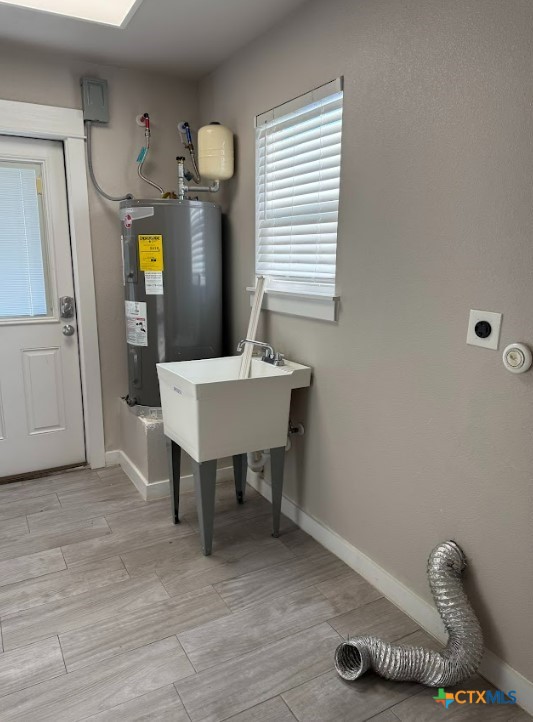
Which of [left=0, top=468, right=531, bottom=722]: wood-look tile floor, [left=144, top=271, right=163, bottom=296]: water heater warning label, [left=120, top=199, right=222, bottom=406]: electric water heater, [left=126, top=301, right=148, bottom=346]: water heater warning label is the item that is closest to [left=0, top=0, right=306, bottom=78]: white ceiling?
[left=120, top=199, right=222, bottom=406]: electric water heater

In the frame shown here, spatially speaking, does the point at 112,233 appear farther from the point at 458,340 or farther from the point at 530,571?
the point at 530,571

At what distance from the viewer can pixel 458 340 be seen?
1.53 meters

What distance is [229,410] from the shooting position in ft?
6.78

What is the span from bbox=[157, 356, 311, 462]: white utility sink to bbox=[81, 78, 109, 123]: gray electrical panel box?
58.7 inches

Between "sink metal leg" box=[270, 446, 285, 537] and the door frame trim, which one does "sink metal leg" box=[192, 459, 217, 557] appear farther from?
the door frame trim

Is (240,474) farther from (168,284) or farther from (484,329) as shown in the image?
(484,329)

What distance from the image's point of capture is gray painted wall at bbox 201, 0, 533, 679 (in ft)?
4.48

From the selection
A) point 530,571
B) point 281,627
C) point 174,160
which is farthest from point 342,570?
point 174,160

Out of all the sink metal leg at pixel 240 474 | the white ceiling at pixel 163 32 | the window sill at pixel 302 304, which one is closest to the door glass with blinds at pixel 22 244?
the white ceiling at pixel 163 32

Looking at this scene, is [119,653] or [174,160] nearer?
[119,653]

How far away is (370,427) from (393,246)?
27.3 inches

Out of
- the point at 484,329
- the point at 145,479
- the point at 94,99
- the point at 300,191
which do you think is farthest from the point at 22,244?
the point at 484,329

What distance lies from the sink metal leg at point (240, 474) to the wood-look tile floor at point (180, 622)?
0.24 feet

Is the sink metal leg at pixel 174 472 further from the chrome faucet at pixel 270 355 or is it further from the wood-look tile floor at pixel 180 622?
the chrome faucet at pixel 270 355
